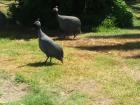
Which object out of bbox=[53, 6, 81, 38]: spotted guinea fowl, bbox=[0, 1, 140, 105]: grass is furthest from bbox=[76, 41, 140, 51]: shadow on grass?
bbox=[53, 6, 81, 38]: spotted guinea fowl

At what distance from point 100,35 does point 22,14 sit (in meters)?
3.72

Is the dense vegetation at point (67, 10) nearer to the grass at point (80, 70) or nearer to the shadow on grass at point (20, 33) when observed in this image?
the shadow on grass at point (20, 33)

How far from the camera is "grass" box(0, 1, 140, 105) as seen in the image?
31.3ft

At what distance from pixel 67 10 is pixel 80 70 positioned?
8.00m

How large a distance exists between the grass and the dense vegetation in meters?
2.35

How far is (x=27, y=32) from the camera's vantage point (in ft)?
61.3

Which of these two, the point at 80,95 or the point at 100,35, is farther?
the point at 100,35

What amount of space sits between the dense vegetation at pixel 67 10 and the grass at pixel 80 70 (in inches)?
92.7

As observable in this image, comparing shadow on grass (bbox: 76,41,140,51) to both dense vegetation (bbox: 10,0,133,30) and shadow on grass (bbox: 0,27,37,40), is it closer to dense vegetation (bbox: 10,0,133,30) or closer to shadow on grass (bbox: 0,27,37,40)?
shadow on grass (bbox: 0,27,37,40)

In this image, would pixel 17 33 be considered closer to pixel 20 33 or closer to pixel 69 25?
pixel 20 33

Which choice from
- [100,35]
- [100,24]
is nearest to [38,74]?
[100,35]

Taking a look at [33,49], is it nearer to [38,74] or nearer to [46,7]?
[38,74]

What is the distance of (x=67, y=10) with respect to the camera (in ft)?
64.4

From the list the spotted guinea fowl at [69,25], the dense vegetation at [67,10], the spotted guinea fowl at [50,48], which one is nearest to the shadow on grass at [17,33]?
the dense vegetation at [67,10]
